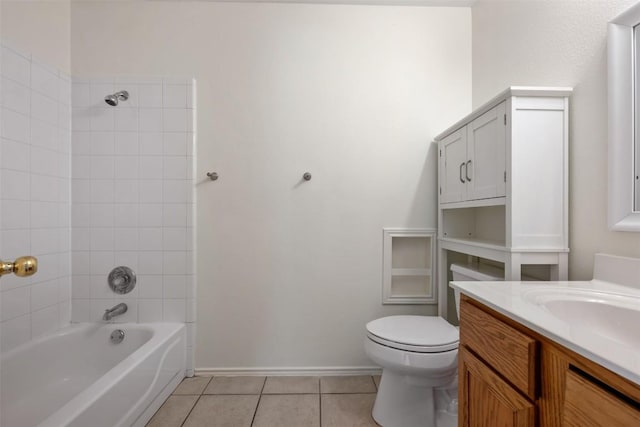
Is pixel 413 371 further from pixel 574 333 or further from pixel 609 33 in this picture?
pixel 609 33

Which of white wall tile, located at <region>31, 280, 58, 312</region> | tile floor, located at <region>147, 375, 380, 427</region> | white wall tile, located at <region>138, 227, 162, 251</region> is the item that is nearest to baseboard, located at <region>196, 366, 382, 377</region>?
tile floor, located at <region>147, 375, 380, 427</region>

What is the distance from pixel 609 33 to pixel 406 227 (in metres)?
1.21

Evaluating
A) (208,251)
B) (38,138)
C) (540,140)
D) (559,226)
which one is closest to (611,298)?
(559,226)

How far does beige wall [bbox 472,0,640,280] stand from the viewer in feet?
3.45

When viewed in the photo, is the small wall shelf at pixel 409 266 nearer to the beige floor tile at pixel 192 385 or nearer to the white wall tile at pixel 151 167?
the beige floor tile at pixel 192 385

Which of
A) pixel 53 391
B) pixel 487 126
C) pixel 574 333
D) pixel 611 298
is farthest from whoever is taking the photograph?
pixel 53 391

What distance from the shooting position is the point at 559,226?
1159mm

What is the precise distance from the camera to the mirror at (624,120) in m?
0.95

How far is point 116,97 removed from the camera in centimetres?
173

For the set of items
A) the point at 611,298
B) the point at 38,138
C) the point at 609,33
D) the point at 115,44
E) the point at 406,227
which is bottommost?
the point at 611,298

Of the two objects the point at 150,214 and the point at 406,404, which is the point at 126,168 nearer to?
the point at 150,214

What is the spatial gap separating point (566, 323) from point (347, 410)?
1.25m

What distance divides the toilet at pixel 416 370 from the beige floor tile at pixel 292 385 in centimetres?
43

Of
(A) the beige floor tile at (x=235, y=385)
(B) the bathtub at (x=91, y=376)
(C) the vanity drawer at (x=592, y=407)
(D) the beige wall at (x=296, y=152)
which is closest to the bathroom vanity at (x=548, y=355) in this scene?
(C) the vanity drawer at (x=592, y=407)
